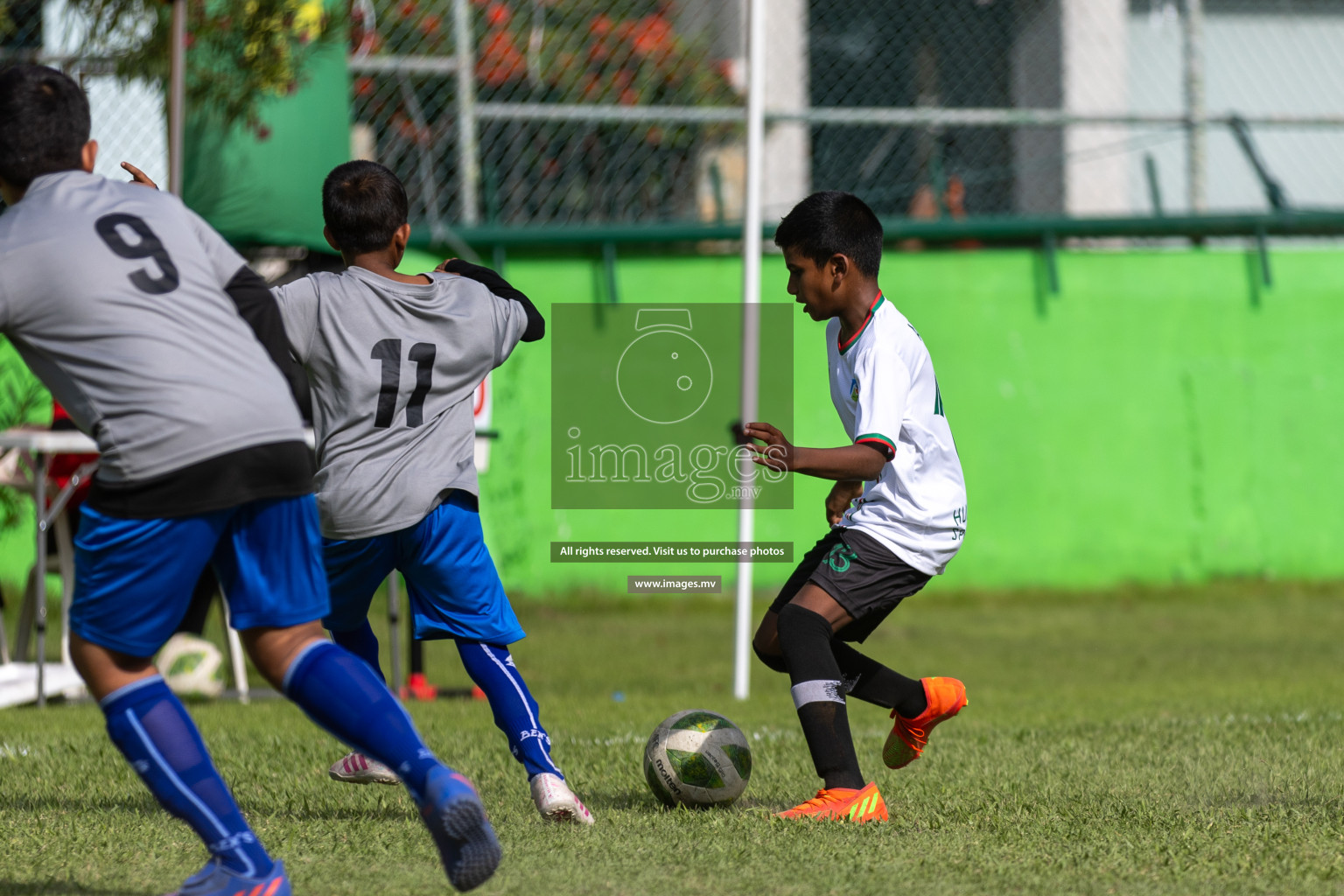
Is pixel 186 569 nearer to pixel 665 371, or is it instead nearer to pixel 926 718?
pixel 926 718

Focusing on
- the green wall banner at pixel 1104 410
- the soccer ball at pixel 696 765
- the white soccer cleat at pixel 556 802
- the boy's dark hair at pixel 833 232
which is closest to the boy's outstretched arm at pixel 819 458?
the boy's dark hair at pixel 833 232

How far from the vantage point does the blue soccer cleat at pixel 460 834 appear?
9.48ft

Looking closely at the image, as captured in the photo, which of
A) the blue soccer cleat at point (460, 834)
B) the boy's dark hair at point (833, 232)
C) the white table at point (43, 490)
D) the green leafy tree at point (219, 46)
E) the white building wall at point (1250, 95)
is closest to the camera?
the blue soccer cleat at point (460, 834)

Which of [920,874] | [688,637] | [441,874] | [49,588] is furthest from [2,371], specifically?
[920,874]

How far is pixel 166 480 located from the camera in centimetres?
291

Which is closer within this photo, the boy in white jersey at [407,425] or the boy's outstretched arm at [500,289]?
the boy in white jersey at [407,425]

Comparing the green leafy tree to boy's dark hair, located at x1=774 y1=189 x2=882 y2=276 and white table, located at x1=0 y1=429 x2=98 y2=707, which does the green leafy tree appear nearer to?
white table, located at x1=0 y1=429 x2=98 y2=707

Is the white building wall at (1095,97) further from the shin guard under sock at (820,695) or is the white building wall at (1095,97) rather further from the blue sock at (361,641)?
the blue sock at (361,641)

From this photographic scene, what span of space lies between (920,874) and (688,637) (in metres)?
6.09

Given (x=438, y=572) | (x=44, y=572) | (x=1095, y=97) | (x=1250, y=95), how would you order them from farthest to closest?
(x=1250, y=95) < (x=1095, y=97) < (x=44, y=572) < (x=438, y=572)

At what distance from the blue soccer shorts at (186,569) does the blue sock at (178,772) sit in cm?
12

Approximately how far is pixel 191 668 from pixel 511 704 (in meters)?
3.28

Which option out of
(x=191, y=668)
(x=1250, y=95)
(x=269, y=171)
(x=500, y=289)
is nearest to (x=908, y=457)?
(x=500, y=289)

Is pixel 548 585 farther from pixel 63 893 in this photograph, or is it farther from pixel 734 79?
pixel 63 893
